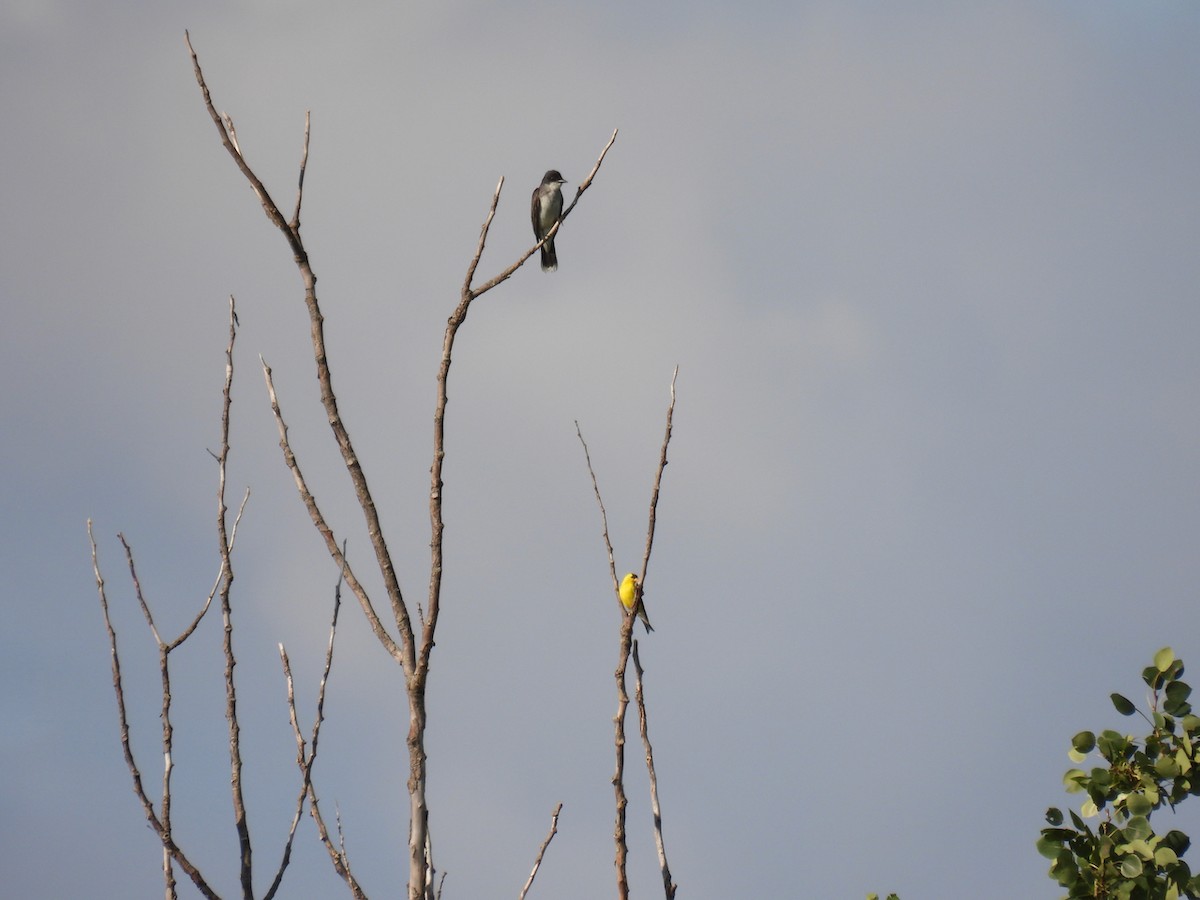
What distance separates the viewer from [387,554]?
2971mm

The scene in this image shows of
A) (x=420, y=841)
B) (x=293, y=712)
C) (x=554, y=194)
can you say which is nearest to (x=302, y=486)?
(x=420, y=841)

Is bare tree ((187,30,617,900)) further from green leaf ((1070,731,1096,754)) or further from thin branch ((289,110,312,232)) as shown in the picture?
green leaf ((1070,731,1096,754))

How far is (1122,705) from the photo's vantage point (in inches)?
176

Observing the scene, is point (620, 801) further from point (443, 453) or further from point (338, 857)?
point (443, 453)

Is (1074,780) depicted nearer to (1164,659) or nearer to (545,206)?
(1164,659)

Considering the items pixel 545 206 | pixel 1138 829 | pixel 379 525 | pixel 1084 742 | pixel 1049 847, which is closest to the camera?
pixel 379 525

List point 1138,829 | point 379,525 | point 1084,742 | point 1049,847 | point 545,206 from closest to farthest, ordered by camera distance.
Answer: point 379,525, point 1138,829, point 1049,847, point 1084,742, point 545,206

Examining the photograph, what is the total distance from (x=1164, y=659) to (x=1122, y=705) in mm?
231

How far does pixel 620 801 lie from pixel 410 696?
1438 millimetres

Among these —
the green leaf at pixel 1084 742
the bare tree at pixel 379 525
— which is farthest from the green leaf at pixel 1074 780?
the bare tree at pixel 379 525

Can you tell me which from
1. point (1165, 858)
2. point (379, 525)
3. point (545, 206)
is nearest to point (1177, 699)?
point (1165, 858)

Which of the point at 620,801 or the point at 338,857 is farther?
the point at 620,801

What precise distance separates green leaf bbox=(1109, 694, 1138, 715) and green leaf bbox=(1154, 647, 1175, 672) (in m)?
0.17

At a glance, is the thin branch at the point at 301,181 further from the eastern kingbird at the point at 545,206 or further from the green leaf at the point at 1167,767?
the eastern kingbird at the point at 545,206
